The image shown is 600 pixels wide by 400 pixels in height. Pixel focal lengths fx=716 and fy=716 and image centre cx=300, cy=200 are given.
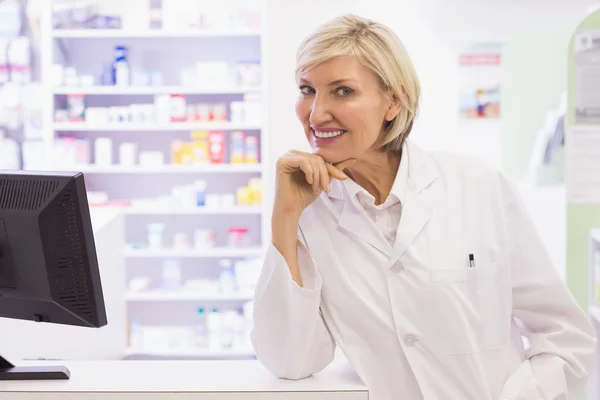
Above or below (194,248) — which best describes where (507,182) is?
above

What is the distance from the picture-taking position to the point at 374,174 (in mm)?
1745

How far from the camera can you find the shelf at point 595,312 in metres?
3.12

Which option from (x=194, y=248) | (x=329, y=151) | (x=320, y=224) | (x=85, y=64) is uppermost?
(x=85, y=64)

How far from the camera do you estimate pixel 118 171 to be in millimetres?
4977

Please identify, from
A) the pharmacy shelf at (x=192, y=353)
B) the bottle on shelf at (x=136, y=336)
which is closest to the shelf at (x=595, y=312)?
the pharmacy shelf at (x=192, y=353)

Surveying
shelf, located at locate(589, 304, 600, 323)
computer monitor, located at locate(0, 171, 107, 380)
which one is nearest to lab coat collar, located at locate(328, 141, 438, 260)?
computer monitor, located at locate(0, 171, 107, 380)

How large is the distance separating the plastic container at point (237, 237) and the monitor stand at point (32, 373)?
3499 millimetres

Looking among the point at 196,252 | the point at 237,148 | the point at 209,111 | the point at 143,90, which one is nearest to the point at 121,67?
the point at 143,90

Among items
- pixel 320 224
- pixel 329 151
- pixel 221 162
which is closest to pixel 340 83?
pixel 329 151

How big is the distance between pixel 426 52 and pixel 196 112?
1687mm

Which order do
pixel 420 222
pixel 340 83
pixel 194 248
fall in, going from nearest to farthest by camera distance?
pixel 340 83 → pixel 420 222 → pixel 194 248

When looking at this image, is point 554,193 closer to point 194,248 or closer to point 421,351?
point 194,248

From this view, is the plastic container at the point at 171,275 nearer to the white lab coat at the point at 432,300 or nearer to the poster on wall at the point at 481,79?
the poster on wall at the point at 481,79

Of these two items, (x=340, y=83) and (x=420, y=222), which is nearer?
(x=340, y=83)
